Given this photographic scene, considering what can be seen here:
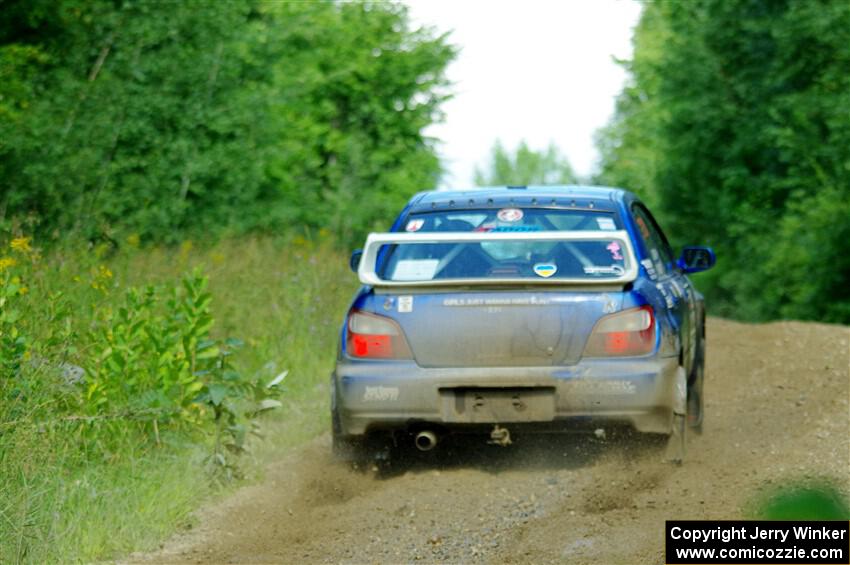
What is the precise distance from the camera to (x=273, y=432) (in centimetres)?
1025

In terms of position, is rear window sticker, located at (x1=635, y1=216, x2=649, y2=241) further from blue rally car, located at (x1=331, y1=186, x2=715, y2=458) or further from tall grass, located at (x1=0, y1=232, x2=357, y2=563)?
tall grass, located at (x1=0, y1=232, x2=357, y2=563)

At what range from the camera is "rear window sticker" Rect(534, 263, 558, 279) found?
8477mm

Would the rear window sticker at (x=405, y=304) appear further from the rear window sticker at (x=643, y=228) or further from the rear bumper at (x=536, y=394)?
the rear window sticker at (x=643, y=228)

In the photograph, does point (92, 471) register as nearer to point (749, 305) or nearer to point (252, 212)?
point (252, 212)

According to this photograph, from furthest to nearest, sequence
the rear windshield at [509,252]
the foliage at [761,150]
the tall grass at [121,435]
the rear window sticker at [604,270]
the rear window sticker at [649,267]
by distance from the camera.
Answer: the foliage at [761,150] < the rear window sticker at [649,267] < the rear windshield at [509,252] < the rear window sticker at [604,270] < the tall grass at [121,435]

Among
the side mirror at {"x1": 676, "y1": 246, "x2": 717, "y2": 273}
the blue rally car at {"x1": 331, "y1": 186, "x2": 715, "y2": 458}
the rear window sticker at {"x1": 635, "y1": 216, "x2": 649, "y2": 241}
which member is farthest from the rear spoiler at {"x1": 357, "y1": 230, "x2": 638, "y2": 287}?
the side mirror at {"x1": 676, "y1": 246, "x2": 717, "y2": 273}

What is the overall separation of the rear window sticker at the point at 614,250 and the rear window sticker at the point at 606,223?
28 centimetres

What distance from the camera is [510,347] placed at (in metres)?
8.12

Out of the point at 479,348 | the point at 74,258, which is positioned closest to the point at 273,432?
the point at 74,258

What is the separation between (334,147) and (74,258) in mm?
41274

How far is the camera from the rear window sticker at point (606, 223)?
29.3 feet

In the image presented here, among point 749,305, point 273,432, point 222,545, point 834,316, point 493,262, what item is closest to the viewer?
point 222,545

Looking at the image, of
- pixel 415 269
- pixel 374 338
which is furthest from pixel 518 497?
pixel 415 269

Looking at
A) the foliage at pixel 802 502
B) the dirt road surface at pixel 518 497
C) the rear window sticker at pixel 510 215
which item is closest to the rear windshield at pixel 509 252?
the rear window sticker at pixel 510 215
